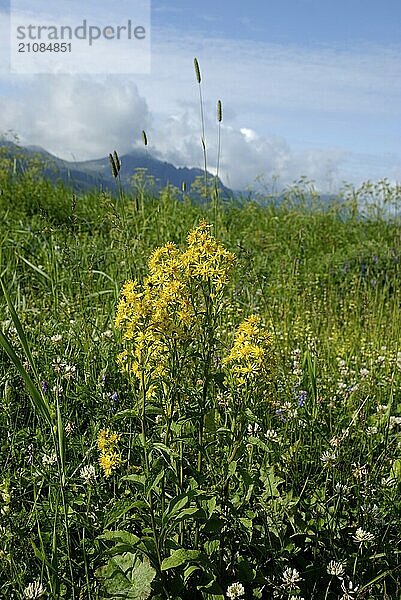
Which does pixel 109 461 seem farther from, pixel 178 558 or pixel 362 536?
pixel 362 536

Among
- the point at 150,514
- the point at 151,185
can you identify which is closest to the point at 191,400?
the point at 150,514

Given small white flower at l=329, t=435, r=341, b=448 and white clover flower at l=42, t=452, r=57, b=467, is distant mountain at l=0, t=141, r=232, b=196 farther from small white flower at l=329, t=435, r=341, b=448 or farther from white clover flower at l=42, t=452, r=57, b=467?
small white flower at l=329, t=435, r=341, b=448

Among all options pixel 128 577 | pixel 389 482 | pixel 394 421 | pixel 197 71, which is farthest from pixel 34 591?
pixel 197 71

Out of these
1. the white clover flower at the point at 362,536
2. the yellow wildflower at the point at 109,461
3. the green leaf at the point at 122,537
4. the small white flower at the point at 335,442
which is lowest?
the white clover flower at the point at 362,536

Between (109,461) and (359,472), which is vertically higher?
(109,461)

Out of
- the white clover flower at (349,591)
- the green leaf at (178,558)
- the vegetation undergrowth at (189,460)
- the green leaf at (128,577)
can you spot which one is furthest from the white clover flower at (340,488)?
the green leaf at (128,577)

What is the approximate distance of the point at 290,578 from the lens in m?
1.98

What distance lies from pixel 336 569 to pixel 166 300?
975 millimetres

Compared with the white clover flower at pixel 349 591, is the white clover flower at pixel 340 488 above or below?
above

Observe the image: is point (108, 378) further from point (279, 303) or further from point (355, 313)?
point (355, 313)

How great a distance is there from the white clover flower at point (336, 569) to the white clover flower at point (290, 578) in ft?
0.33

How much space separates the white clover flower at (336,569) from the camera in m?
2.03

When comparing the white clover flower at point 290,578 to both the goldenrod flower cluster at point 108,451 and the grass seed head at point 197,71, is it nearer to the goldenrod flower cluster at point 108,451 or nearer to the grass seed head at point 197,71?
the goldenrod flower cluster at point 108,451

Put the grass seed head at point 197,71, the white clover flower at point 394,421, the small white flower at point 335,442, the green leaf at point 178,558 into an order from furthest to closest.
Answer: the white clover flower at point 394,421 → the grass seed head at point 197,71 → the small white flower at point 335,442 → the green leaf at point 178,558
